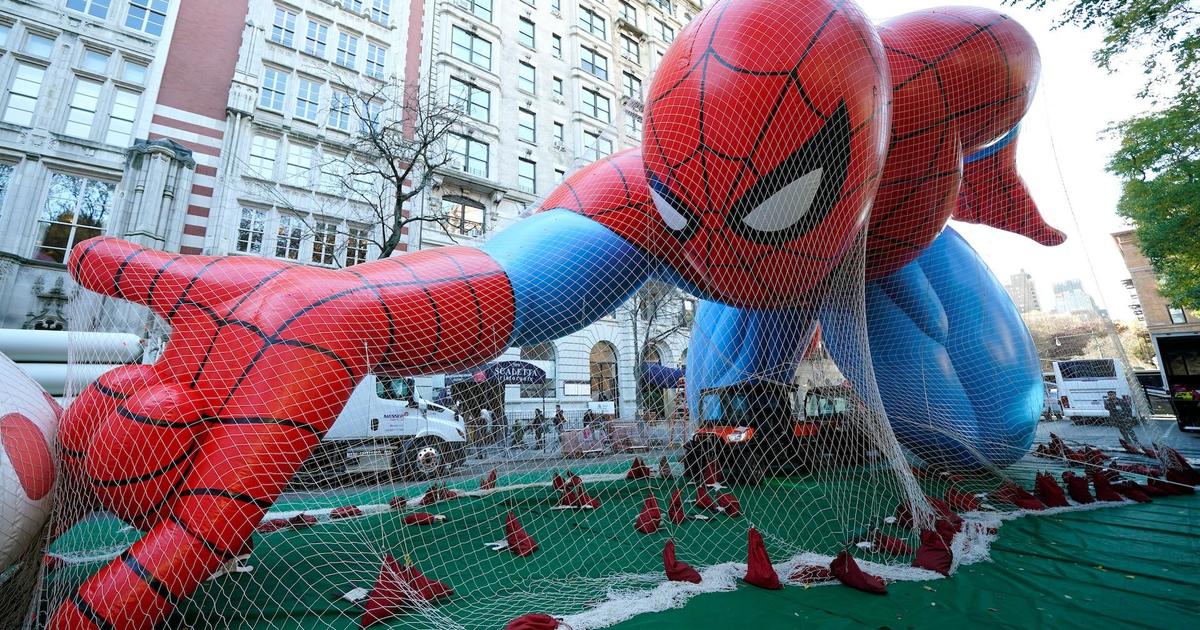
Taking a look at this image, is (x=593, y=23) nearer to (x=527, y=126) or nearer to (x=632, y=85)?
(x=632, y=85)

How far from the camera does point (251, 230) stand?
14.7m

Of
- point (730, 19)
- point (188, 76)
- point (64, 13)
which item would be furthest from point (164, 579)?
point (64, 13)

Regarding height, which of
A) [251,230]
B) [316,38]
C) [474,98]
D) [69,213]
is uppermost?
[316,38]

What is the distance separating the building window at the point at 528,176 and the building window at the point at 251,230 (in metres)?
9.26

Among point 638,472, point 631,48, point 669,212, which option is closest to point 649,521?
point 638,472

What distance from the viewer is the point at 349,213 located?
15867 mm

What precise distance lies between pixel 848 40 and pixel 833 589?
2.93 m

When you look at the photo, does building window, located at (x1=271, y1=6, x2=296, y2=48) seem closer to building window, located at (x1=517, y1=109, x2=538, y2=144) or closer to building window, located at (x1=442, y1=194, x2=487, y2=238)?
building window, located at (x1=442, y1=194, x2=487, y2=238)

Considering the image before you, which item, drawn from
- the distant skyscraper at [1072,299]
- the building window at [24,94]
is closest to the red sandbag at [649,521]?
the distant skyscraper at [1072,299]

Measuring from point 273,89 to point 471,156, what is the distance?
665cm

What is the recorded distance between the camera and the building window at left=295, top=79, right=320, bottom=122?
53.8 ft

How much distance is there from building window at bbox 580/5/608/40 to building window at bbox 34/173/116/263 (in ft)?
66.2

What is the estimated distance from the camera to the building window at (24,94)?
1282cm

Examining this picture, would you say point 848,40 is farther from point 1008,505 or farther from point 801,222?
point 1008,505
